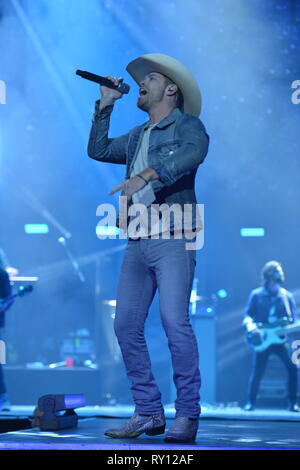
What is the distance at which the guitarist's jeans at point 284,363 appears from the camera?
7.97 meters

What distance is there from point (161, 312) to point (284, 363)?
16.8 feet

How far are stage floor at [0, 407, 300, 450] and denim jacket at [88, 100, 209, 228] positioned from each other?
3.15ft

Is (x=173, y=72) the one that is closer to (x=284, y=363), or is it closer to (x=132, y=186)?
(x=132, y=186)

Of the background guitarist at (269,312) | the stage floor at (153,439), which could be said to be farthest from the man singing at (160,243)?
the background guitarist at (269,312)

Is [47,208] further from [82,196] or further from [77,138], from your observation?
[77,138]

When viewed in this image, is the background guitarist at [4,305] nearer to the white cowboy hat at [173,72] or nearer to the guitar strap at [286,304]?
the guitar strap at [286,304]

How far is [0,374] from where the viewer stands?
6641 mm

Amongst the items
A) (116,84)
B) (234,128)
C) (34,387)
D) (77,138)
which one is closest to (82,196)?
(77,138)

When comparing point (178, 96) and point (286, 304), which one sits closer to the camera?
point (178, 96)

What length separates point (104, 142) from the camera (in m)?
3.62

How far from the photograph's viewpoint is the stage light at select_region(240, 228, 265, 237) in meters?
10.4

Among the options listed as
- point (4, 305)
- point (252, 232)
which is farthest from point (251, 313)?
point (4, 305)

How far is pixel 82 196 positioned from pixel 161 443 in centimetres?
813

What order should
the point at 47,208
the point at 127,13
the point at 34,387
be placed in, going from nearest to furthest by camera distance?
the point at 34,387
the point at 127,13
the point at 47,208
